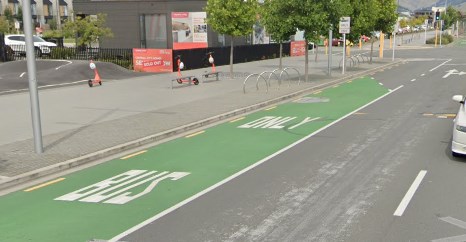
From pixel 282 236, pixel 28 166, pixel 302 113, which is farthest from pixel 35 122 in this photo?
pixel 302 113

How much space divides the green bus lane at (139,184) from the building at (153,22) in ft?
88.1

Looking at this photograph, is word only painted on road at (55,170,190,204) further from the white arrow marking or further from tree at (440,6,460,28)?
tree at (440,6,460,28)

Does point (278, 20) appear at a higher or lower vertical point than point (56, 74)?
higher

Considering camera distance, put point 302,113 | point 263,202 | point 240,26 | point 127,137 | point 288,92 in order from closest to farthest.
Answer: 1. point 263,202
2. point 127,137
3. point 302,113
4. point 288,92
5. point 240,26

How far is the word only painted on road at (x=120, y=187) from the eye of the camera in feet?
27.9

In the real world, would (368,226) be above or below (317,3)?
below

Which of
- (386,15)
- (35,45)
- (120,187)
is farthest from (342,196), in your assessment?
(35,45)

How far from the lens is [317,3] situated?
2472 cm

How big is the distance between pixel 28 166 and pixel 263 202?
515 cm

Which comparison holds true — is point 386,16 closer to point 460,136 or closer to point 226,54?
point 226,54

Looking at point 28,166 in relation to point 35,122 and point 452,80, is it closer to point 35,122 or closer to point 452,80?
point 35,122

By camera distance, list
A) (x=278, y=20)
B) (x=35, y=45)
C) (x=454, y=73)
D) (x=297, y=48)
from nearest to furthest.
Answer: (x=278, y=20) → (x=454, y=73) → (x=35, y=45) → (x=297, y=48)

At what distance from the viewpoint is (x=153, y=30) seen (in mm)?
43938

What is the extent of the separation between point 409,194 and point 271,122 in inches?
291
